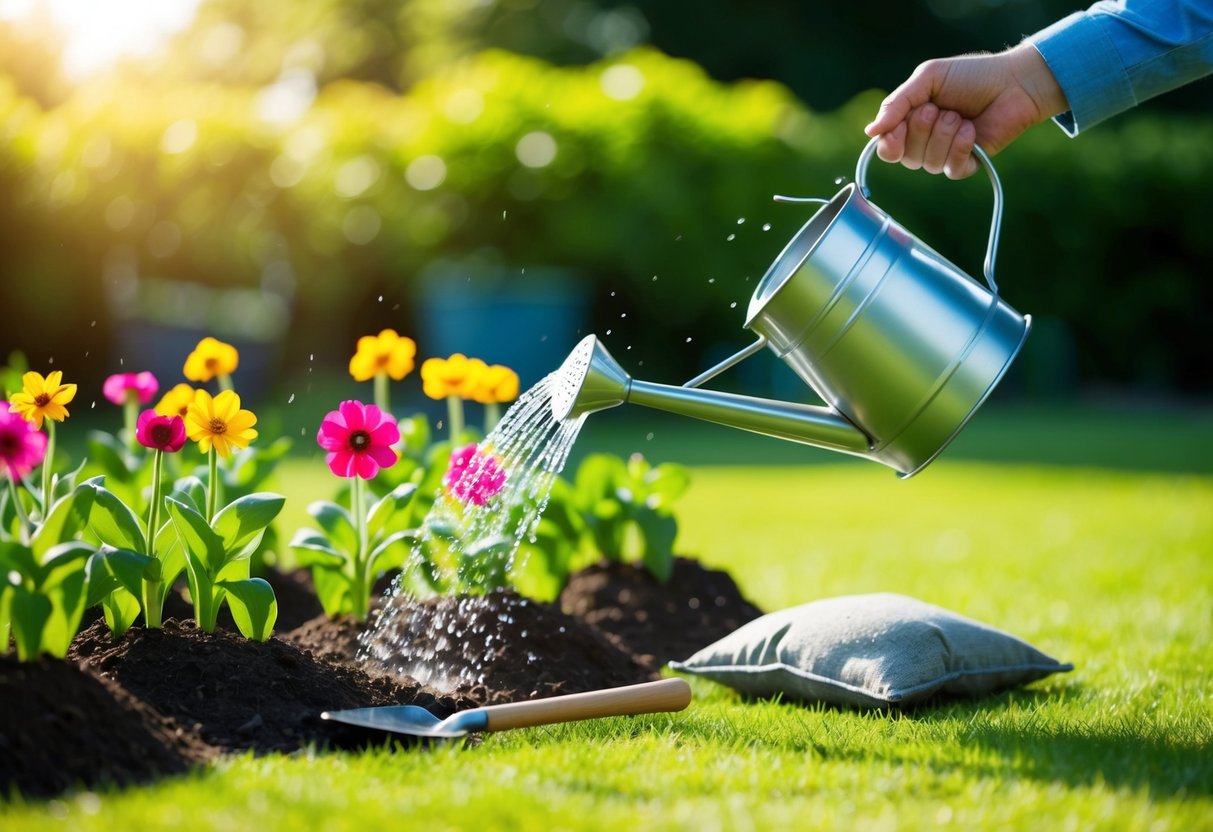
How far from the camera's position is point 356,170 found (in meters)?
8.95

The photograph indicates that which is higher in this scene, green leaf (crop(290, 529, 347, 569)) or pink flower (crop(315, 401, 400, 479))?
pink flower (crop(315, 401, 400, 479))

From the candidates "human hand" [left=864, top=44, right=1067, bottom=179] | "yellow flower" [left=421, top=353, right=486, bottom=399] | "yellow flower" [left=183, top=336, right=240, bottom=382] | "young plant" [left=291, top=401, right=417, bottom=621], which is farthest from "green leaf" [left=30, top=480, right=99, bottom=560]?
"human hand" [left=864, top=44, right=1067, bottom=179]

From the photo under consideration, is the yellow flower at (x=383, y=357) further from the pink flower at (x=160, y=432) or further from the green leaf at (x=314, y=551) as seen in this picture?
the pink flower at (x=160, y=432)

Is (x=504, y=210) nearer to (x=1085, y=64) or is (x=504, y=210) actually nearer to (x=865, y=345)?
(x=1085, y=64)

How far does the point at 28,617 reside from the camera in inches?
73.3

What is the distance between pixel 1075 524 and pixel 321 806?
13.7 ft

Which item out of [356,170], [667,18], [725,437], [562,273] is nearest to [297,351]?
[356,170]

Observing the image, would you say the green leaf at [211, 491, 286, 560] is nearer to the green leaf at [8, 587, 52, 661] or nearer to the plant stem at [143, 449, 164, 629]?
the plant stem at [143, 449, 164, 629]

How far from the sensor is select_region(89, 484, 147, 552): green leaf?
2.21m

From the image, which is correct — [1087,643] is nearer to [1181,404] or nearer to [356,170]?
[356,170]

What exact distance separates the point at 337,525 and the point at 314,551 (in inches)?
2.9

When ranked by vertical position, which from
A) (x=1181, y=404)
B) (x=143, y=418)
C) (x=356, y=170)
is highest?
(x=356, y=170)

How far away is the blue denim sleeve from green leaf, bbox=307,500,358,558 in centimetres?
163

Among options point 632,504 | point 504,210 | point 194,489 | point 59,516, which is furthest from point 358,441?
point 504,210
